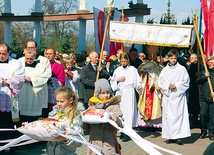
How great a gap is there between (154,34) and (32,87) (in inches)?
129

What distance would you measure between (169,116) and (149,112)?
120cm

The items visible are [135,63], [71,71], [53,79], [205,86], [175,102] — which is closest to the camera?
[53,79]

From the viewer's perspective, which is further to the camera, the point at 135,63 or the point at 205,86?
the point at 135,63

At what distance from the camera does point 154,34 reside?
10.2 m

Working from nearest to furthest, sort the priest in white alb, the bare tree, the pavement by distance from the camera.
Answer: the pavement, the priest in white alb, the bare tree

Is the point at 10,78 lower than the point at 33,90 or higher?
higher

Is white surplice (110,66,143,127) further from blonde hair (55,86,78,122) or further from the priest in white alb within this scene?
blonde hair (55,86,78,122)

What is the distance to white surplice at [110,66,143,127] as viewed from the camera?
10258 mm

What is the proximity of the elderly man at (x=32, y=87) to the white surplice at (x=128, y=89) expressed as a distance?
2.37 meters

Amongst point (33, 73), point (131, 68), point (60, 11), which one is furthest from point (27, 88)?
point (60, 11)

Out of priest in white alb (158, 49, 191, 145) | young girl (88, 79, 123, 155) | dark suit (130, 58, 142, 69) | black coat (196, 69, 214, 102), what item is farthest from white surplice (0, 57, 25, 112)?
dark suit (130, 58, 142, 69)

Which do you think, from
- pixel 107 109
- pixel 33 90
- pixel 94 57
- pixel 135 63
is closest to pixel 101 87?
pixel 107 109

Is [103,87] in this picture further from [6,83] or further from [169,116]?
[169,116]

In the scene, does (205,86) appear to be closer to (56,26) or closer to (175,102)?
(175,102)
